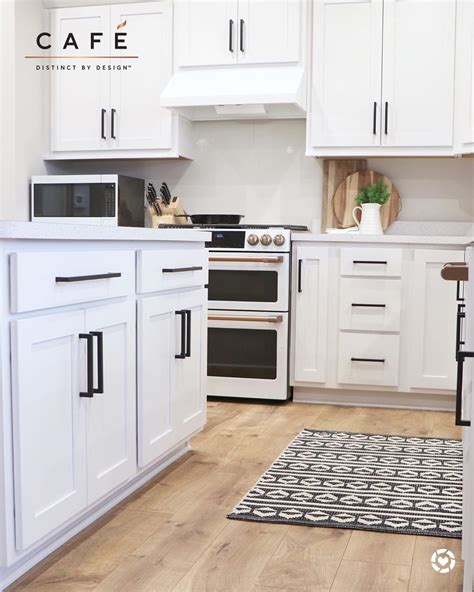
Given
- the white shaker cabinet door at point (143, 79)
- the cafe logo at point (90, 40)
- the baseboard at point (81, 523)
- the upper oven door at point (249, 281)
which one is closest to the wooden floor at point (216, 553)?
the baseboard at point (81, 523)

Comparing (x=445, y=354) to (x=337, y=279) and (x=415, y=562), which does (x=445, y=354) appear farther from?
(x=415, y=562)

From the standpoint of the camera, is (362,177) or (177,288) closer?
(177,288)

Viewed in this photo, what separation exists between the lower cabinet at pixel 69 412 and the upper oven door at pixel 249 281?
190cm

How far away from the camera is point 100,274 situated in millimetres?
2250

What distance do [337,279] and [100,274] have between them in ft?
7.42

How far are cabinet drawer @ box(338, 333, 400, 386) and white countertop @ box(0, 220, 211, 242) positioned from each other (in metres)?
1.63

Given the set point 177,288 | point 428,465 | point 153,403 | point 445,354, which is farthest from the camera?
point 445,354

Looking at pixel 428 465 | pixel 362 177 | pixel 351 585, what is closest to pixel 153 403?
pixel 351 585

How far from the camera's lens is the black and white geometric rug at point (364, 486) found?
2498 millimetres

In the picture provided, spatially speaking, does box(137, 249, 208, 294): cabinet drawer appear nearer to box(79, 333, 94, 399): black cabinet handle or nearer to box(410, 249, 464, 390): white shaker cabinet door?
box(79, 333, 94, 399): black cabinet handle

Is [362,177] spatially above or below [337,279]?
above

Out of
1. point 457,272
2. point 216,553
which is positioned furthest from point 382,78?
point 216,553

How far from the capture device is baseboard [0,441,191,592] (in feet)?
6.50

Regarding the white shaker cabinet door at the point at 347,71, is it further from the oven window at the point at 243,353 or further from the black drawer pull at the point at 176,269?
the black drawer pull at the point at 176,269
